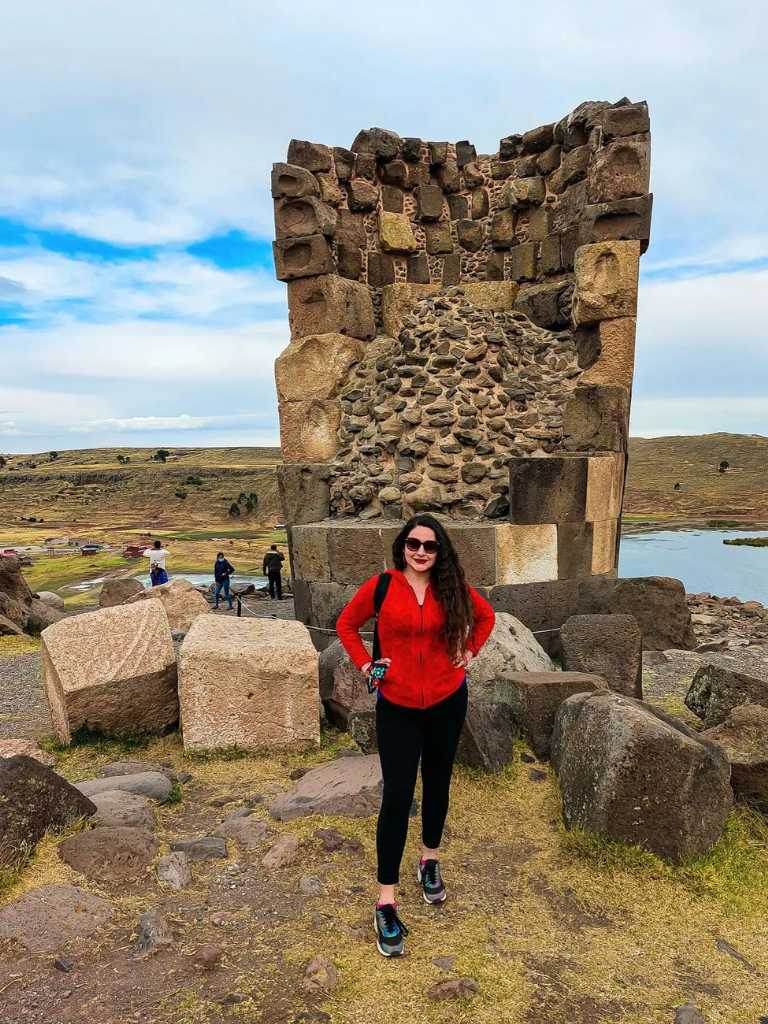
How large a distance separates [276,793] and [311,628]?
424 cm

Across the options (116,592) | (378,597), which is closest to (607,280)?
(378,597)

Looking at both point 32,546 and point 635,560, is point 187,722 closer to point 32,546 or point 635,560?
point 635,560

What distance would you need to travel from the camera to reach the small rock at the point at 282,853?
361cm

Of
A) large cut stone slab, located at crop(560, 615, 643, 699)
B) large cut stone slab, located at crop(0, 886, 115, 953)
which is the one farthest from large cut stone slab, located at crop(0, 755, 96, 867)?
large cut stone slab, located at crop(560, 615, 643, 699)

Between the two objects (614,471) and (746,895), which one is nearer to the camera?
(746,895)

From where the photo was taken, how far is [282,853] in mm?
3674

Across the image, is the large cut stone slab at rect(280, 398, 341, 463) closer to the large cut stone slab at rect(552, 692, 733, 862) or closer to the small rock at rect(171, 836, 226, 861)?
the small rock at rect(171, 836, 226, 861)

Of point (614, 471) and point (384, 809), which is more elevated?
point (614, 471)

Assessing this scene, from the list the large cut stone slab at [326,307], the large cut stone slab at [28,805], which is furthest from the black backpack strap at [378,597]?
the large cut stone slab at [326,307]

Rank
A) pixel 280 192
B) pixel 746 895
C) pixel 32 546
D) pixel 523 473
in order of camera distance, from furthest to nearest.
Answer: pixel 32 546, pixel 280 192, pixel 523 473, pixel 746 895

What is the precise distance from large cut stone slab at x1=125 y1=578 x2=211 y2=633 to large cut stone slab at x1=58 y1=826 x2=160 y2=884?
21.7ft

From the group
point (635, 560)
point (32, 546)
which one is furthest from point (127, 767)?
point (32, 546)

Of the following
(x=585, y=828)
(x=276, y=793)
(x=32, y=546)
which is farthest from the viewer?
(x=32, y=546)

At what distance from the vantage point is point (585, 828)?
146 inches
